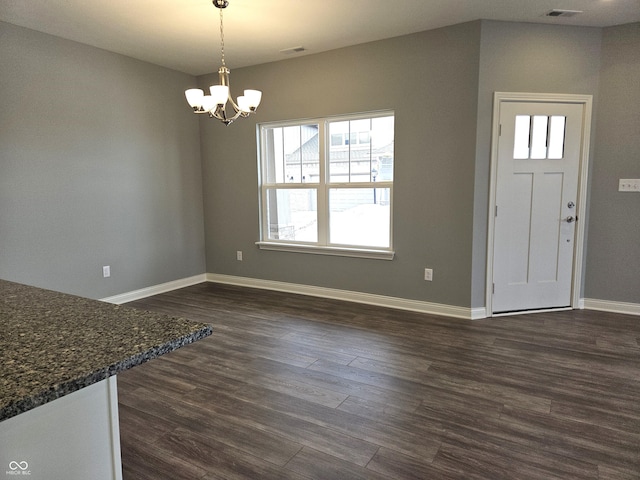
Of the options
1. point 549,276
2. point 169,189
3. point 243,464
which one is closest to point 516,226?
point 549,276

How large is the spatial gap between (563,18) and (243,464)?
4099 mm

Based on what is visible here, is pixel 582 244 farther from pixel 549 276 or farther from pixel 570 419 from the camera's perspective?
pixel 570 419

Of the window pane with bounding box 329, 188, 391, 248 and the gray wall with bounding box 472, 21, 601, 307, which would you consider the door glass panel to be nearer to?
the gray wall with bounding box 472, 21, 601, 307

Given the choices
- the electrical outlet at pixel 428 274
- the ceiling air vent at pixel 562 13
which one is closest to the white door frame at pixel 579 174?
the electrical outlet at pixel 428 274

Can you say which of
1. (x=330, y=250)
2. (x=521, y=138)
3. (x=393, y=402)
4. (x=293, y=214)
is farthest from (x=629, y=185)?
(x=293, y=214)

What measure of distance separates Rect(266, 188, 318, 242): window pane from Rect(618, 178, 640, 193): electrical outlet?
297 centimetres

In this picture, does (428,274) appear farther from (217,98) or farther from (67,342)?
(67,342)

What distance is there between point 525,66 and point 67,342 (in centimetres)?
402

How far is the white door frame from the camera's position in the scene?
3.69 m

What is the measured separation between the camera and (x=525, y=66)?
366 centimetres

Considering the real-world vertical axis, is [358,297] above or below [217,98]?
below

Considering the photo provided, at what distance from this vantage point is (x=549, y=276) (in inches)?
157

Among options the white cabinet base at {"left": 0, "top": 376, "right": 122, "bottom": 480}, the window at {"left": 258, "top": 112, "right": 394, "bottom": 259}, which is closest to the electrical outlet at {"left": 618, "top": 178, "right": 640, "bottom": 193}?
the window at {"left": 258, "top": 112, "right": 394, "bottom": 259}

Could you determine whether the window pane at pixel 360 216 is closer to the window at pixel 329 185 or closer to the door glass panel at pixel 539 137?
the window at pixel 329 185
